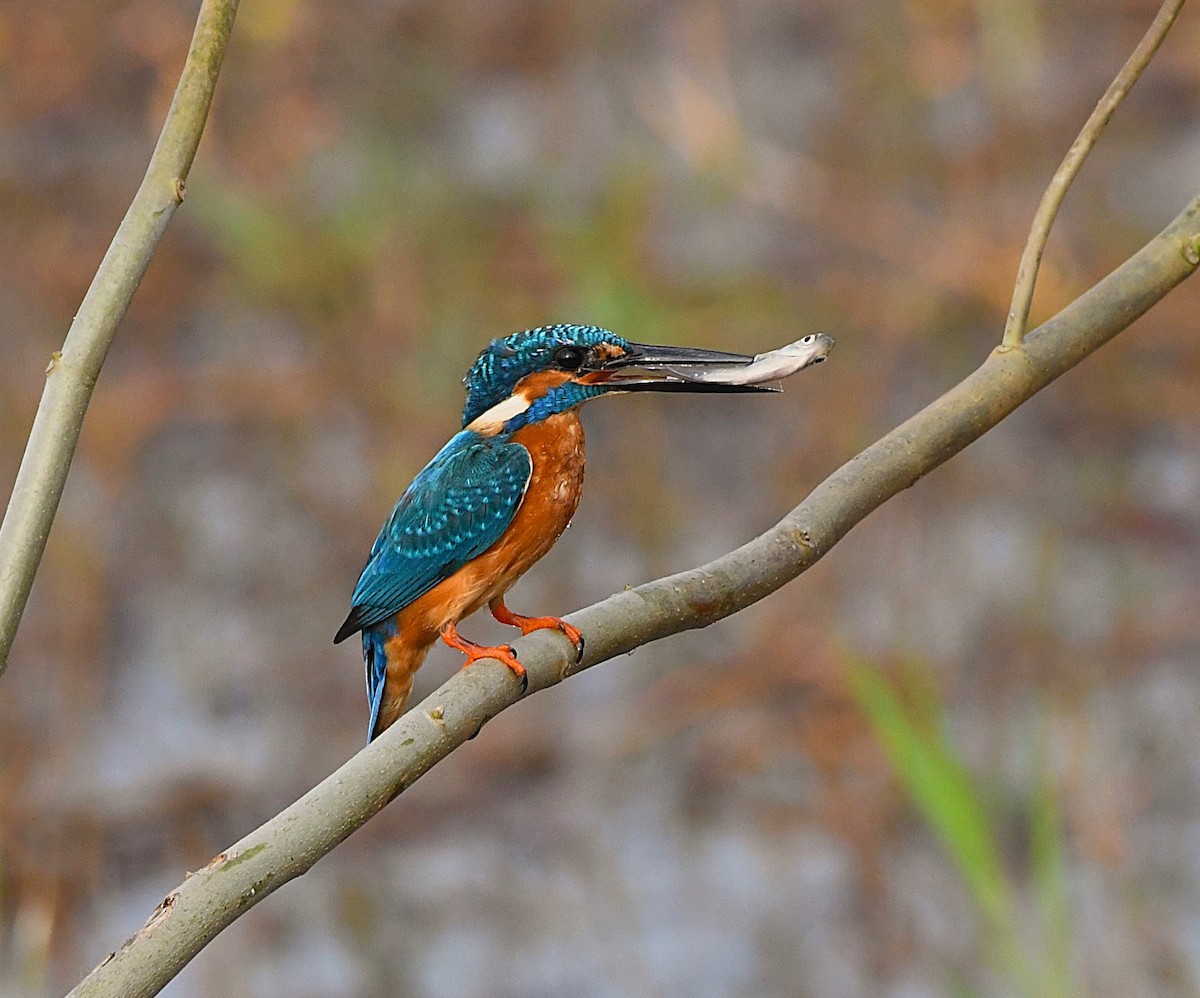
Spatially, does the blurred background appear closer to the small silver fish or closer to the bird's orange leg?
the bird's orange leg

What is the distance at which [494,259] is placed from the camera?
13.1ft

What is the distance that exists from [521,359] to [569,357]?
4 cm

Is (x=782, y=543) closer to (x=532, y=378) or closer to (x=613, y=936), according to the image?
(x=532, y=378)

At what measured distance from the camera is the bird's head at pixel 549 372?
1050 mm

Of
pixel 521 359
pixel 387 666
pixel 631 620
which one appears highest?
pixel 521 359

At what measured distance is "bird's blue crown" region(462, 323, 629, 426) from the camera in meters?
1.08

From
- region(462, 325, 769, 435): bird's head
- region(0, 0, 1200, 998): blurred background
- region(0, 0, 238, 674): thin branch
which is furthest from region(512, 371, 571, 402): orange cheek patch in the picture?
region(0, 0, 1200, 998): blurred background

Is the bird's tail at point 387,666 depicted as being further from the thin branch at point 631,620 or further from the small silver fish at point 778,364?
the small silver fish at point 778,364

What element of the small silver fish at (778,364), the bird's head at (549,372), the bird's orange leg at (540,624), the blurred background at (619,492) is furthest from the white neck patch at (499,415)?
the blurred background at (619,492)

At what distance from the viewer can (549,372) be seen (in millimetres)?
1114

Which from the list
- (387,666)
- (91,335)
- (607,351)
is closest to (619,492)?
(387,666)

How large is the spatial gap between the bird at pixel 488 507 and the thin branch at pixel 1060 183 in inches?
10.5

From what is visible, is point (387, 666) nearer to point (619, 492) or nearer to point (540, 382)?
point (540, 382)

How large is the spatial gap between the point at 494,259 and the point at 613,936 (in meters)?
1.67
